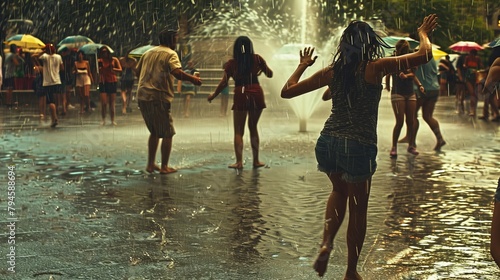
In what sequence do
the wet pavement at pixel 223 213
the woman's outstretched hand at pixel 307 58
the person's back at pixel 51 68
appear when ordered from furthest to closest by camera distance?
the person's back at pixel 51 68
the wet pavement at pixel 223 213
the woman's outstretched hand at pixel 307 58

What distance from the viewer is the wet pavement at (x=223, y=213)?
246 inches

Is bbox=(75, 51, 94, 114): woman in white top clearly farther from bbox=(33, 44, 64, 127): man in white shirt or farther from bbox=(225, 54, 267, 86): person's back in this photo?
bbox=(225, 54, 267, 86): person's back

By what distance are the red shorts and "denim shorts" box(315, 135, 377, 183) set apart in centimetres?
562

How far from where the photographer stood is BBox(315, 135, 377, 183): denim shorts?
225 inches

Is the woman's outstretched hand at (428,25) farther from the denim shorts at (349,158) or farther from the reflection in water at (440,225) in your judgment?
the reflection in water at (440,225)

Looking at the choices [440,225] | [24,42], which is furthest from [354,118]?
[24,42]

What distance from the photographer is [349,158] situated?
572 centimetres

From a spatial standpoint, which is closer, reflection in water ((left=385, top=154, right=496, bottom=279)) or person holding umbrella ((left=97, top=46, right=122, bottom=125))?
reflection in water ((left=385, top=154, right=496, bottom=279))

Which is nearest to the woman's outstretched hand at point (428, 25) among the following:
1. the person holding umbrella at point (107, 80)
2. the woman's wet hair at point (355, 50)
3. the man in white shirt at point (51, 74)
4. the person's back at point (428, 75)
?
the woman's wet hair at point (355, 50)

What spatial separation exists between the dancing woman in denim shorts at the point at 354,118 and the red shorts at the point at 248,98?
5.53 meters

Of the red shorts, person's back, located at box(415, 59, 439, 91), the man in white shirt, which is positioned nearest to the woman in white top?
the man in white shirt

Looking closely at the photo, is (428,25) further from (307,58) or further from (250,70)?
(250,70)

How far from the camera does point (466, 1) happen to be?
50469 mm

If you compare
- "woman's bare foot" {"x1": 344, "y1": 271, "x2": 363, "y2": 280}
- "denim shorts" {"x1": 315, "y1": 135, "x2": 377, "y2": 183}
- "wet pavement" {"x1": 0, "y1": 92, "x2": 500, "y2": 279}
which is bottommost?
"wet pavement" {"x1": 0, "y1": 92, "x2": 500, "y2": 279}
